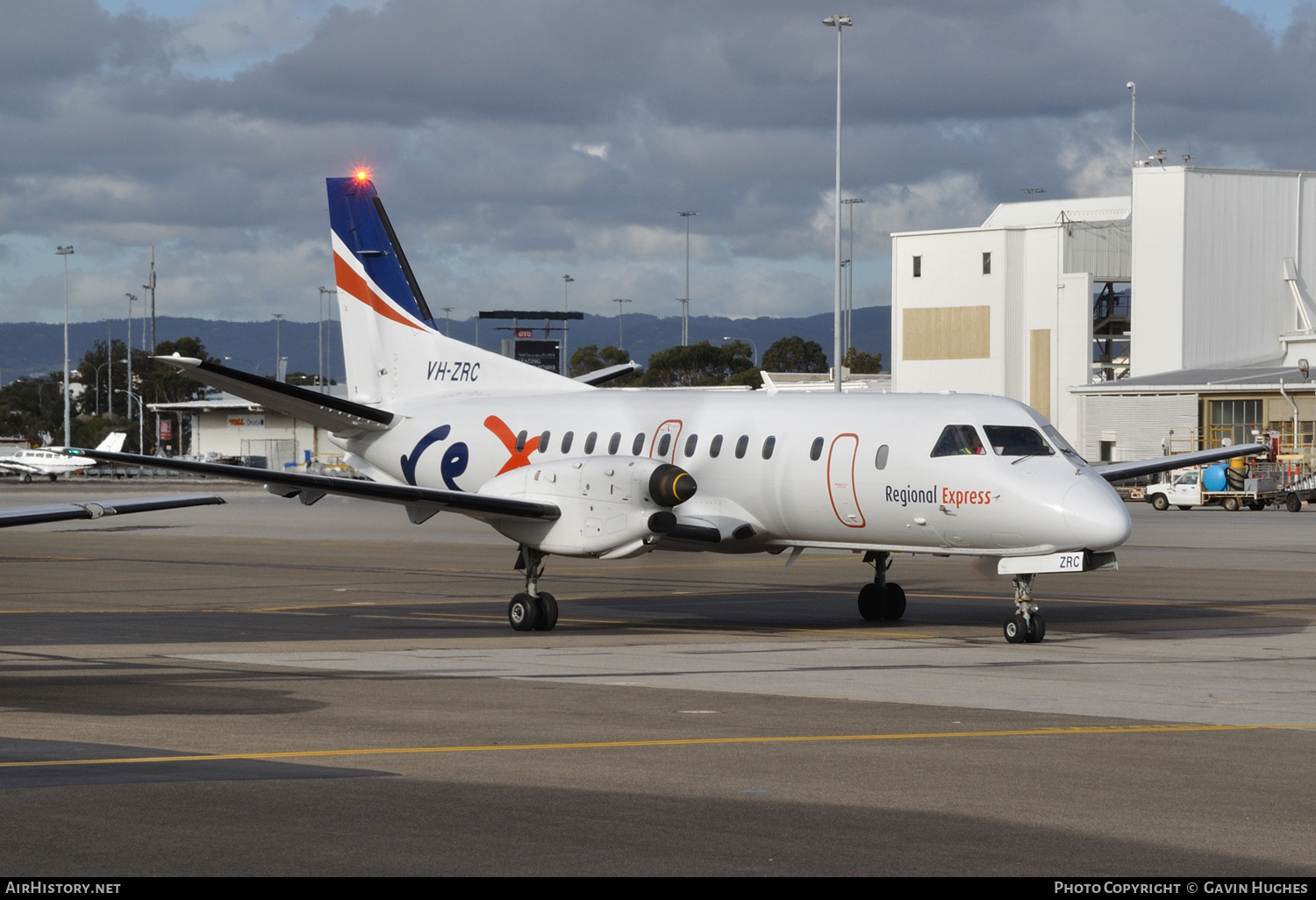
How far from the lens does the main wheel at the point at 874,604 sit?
2281 centimetres

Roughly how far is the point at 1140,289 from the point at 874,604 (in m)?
68.2

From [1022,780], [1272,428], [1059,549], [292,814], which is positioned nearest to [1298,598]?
[1059,549]

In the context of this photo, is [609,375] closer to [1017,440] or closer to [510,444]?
[510,444]

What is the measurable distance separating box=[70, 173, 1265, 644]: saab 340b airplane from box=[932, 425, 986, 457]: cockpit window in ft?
0.06

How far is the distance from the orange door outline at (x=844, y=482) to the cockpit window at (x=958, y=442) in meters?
1.17

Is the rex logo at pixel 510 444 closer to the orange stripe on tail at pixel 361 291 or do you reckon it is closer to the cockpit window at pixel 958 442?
the orange stripe on tail at pixel 361 291

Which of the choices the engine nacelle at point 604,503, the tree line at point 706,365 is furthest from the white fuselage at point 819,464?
the tree line at point 706,365

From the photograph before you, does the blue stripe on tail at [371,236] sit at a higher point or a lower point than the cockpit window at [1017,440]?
higher

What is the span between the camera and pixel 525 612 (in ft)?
69.1

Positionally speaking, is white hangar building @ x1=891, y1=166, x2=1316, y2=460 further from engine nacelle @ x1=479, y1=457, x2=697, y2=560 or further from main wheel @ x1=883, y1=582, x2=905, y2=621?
engine nacelle @ x1=479, y1=457, x2=697, y2=560

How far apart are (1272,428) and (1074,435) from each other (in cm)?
1113

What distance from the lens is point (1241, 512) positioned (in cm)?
5931

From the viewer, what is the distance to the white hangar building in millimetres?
84625

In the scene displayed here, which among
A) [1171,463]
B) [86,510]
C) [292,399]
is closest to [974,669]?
[86,510]
